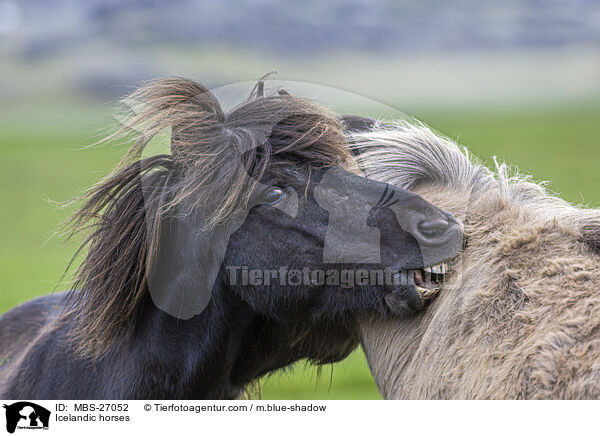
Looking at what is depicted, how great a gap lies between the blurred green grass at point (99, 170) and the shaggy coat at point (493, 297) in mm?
707

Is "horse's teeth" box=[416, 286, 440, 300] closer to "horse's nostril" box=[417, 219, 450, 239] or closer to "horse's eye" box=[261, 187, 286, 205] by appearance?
"horse's nostril" box=[417, 219, 450, 239]

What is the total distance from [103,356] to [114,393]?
22 centimetres

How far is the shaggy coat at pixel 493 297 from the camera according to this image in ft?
6.87

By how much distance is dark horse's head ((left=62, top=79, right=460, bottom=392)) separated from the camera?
265 cm

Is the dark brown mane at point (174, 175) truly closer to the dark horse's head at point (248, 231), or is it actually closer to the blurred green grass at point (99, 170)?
the dark horse's head at point (248, 231)

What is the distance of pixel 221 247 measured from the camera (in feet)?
9.10

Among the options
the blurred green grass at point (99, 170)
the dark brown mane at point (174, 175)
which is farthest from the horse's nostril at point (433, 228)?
the blurred green grass at point (99, 170)

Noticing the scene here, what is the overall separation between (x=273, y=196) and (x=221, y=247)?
350mm

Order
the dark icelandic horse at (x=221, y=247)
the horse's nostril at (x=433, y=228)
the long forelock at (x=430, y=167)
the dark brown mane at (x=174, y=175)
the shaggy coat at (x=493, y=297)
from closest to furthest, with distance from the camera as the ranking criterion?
the shaggy coat at (x=493, y=297), the horse's nostril at (x=433, y=228), the dark icelandic horse at (x=221, y=247), the dark brown mane at (x=174, y=175), the long forelock at (x=430, y=167)

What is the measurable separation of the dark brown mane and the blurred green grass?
30cm

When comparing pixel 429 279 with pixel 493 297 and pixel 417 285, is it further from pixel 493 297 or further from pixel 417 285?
pixel 493 297

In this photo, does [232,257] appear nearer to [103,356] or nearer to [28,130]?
[103,356]
